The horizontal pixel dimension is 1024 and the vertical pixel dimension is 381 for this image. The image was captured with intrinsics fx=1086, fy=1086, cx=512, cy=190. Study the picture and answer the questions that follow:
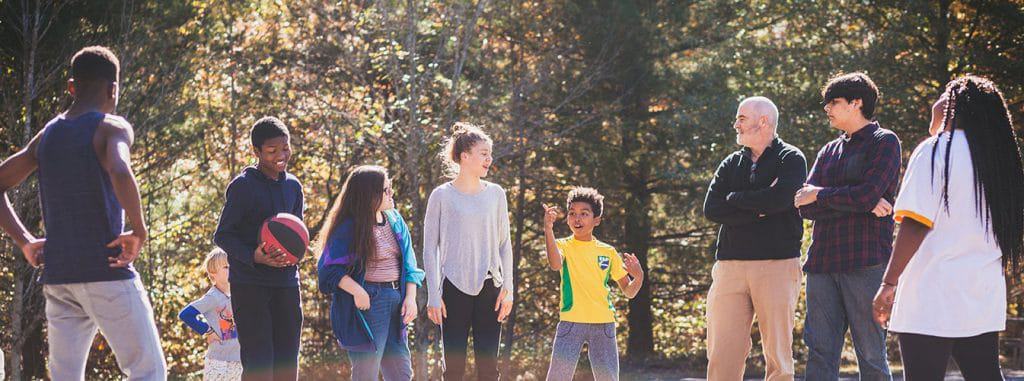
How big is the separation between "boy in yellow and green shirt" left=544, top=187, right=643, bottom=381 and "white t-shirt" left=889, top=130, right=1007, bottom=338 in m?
2.86

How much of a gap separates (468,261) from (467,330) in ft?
1.50

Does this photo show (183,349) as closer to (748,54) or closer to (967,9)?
(748,54)

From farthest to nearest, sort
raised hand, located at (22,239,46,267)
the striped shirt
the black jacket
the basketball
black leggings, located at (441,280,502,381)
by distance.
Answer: black leggings, located at (441,280,502,381), the striped shirt, the black jacket, the basketball, raised hand, located at (22,239,46,267)

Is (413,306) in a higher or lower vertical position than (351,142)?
lower

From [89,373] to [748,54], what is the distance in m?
12.3

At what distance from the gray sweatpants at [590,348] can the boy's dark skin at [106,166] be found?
348cm

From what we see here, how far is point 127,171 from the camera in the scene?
4.61 meters

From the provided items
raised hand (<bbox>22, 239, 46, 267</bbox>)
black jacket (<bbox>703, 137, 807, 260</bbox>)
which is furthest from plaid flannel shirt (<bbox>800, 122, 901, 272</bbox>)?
raised hand (<bbox>22, 239, 46, 267</bbox>)

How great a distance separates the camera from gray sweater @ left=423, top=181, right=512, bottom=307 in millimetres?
7156

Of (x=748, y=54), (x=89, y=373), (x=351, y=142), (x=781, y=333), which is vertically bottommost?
(x=89, y=373)

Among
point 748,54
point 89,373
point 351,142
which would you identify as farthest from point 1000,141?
point 89,373

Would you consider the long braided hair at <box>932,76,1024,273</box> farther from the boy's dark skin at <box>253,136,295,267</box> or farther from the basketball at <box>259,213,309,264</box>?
the boy's dark skin at <box>253,136,295,267</box>

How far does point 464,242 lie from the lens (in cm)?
720

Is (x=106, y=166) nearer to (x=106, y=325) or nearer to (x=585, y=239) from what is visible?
(x=106, y=325)
